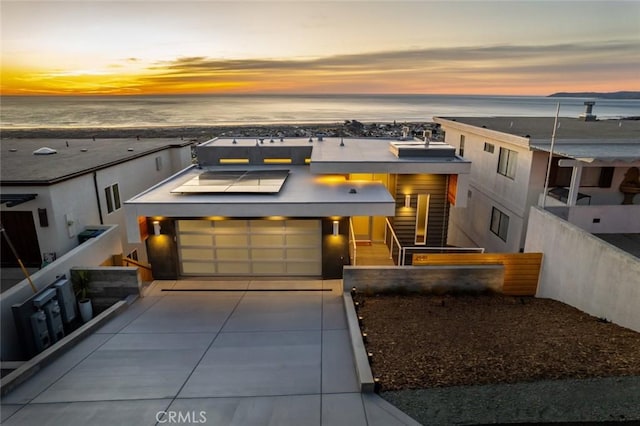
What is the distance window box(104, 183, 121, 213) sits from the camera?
14481 millimetres

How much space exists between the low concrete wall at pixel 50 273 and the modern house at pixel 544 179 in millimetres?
15110

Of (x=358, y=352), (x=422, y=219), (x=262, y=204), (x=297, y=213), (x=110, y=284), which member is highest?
(x=262, y=204)

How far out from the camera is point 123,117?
373 ft

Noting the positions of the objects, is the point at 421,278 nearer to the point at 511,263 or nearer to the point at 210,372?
the point at 511,263

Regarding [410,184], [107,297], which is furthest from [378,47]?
[107,297]

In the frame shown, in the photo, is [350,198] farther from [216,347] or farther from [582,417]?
[582,417]

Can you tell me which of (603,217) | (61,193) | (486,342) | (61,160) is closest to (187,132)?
(61,160)

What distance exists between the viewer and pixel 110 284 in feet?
35.4

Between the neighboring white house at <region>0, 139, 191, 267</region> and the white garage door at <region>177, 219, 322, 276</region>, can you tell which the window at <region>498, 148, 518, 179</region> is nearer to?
the white garage door at <region>177, 219, 322, 276</region>

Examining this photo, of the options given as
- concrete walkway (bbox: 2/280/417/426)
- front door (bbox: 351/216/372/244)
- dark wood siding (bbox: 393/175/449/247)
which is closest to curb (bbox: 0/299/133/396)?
concrete walkway (bbox: 2/280/417/426)

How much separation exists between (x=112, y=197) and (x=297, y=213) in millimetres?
8807

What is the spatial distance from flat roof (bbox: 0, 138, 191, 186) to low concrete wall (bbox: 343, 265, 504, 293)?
405 inches

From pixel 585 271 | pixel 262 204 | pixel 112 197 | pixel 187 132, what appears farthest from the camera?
pixel 187 132

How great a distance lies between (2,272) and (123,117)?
12005 centimetres
